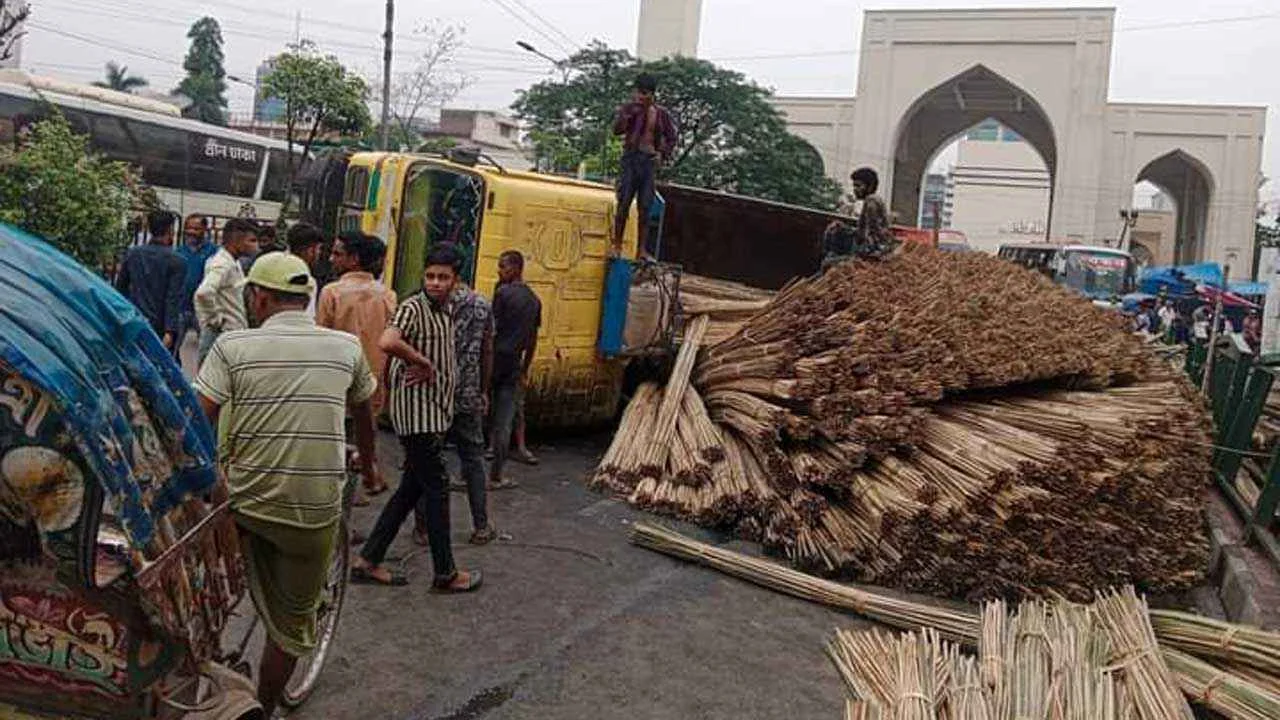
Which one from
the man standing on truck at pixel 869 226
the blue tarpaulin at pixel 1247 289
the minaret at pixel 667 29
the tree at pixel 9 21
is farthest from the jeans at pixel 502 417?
the minaret at pixel 667 29

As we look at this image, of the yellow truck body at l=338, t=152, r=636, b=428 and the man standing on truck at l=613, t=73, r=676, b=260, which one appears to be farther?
the man standing on truck at l=613, t=73, r=676, b=260

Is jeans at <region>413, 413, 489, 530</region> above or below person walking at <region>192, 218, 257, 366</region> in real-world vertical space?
below

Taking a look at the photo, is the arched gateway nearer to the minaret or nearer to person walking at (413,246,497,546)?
the minaret

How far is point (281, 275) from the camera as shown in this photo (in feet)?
10.8

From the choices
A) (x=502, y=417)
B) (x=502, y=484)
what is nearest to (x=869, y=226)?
(x=502, y=417)

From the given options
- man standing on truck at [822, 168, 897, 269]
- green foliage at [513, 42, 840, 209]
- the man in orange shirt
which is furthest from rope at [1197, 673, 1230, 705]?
green foliage at [513, 42, 840, 209]

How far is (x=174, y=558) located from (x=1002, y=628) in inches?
140

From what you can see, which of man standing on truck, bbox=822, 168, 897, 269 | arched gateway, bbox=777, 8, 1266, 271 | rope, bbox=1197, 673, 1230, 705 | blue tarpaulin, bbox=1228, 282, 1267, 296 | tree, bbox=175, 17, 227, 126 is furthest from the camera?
tree, bbox=175, 17, 227, 126

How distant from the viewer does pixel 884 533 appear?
561 centimetres

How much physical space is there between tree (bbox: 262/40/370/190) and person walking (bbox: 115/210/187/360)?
15.7m

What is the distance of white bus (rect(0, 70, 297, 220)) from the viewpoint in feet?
67.3

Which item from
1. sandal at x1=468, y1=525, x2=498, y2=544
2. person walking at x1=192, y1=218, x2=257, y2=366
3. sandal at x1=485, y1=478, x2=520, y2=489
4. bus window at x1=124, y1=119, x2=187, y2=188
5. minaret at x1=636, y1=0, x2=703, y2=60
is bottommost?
sandal at x1=468, y1=525, x2=498, y2=544

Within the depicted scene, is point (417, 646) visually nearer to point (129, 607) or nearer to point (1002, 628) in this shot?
point (129, 607)

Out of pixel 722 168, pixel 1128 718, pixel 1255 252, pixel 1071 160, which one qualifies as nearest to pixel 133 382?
pixel 1128 718
